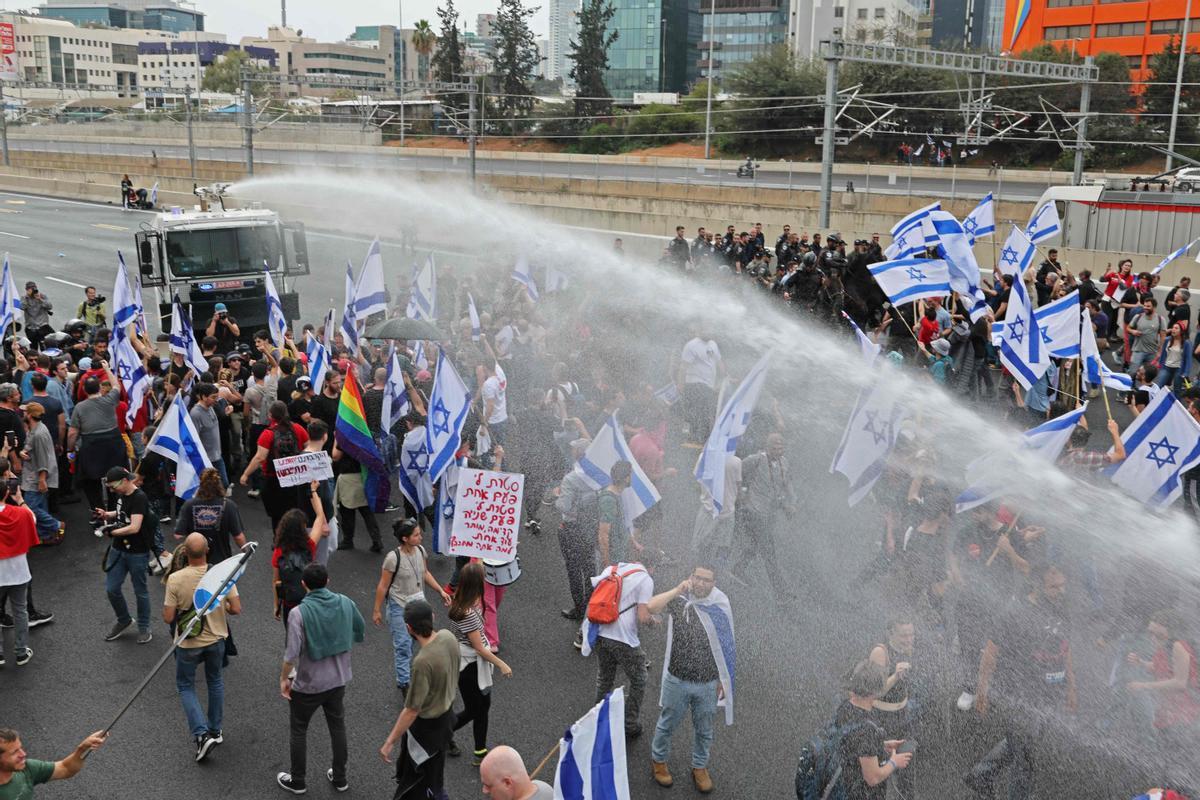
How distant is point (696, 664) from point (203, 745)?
Answer: 3314mm

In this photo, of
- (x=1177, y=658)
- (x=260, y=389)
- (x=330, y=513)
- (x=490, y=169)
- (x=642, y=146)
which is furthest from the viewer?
(x=642, y=146)

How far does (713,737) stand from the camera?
7590 millimetres

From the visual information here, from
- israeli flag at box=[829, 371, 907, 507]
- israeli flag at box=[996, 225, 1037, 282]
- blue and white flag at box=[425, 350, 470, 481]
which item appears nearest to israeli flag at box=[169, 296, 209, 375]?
blue and white flag at box=[425, 350, 470, 481]

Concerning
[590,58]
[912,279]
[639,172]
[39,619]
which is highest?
[590,58]

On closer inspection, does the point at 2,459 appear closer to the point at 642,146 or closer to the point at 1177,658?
the point at 1177,658

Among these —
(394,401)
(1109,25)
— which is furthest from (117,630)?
(1109,25)

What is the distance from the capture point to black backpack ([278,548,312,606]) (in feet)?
25.9

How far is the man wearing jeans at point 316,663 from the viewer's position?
6805 mm

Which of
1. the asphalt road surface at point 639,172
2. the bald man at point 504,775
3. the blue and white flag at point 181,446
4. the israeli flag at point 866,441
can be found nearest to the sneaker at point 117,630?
the blue and white flag at point 181,446

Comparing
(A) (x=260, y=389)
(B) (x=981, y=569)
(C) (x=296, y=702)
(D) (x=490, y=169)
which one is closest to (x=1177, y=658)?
(B) (x=981, y=569)

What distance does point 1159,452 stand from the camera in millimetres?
8797

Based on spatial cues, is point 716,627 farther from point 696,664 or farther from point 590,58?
point 590,58

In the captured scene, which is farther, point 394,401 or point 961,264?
point 961,264

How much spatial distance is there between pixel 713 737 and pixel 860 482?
2.81 m
